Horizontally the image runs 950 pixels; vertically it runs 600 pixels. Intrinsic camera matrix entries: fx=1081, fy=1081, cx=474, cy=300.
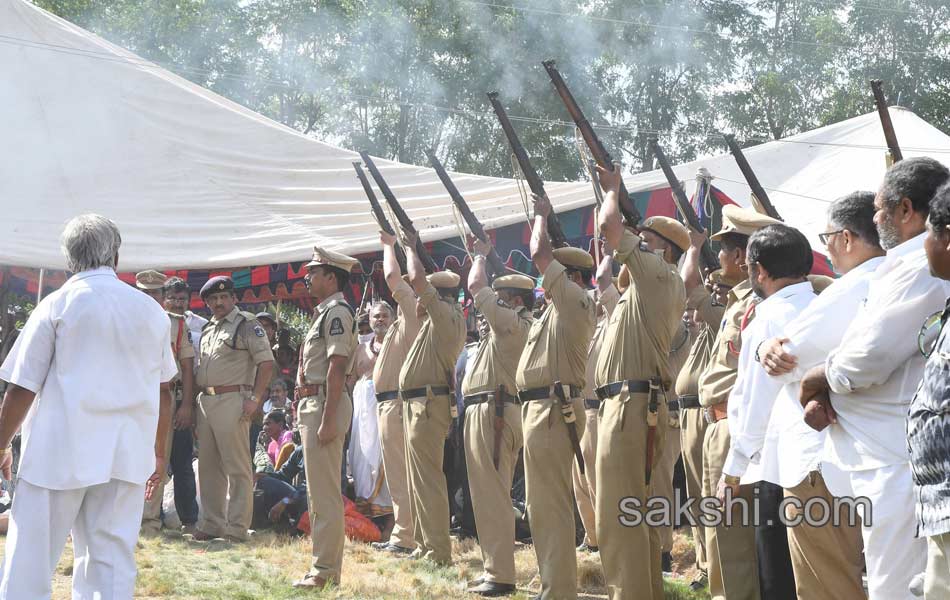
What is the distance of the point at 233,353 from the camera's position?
8.58 metres

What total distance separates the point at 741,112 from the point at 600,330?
16978 mm

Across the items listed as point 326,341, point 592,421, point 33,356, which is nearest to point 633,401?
point 326,341

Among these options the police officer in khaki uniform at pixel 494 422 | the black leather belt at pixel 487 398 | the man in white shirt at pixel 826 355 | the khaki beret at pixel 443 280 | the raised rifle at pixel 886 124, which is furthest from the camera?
the khaki beret at pixel 443 280

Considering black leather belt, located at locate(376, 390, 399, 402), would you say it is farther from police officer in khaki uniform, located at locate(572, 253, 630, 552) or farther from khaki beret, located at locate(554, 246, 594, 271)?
khaki beret, located at locate(554, 246, 594, 271)

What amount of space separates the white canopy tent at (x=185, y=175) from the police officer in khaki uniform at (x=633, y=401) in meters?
5.43

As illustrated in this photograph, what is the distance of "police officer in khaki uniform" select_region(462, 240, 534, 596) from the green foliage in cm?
1625

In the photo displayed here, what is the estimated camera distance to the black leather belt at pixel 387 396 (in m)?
8.35

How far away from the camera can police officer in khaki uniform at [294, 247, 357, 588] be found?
6.54 metres

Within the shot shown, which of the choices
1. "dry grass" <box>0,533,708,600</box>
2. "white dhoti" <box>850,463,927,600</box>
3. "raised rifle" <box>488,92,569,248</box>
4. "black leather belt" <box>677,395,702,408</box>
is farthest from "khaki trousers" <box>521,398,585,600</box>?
"white dhoti" <box>850,463,927,600</box>

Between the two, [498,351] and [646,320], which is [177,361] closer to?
[498,351]

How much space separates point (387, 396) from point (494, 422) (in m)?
1.71

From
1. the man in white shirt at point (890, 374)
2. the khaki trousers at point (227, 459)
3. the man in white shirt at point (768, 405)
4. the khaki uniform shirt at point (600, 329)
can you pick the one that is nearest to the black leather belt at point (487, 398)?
the khaki uniform shirt at point (600, 329)

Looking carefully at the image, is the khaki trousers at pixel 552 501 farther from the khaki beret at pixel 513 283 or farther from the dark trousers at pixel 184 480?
the dark trousers at pixel 184 480

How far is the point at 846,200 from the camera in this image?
3.78m
